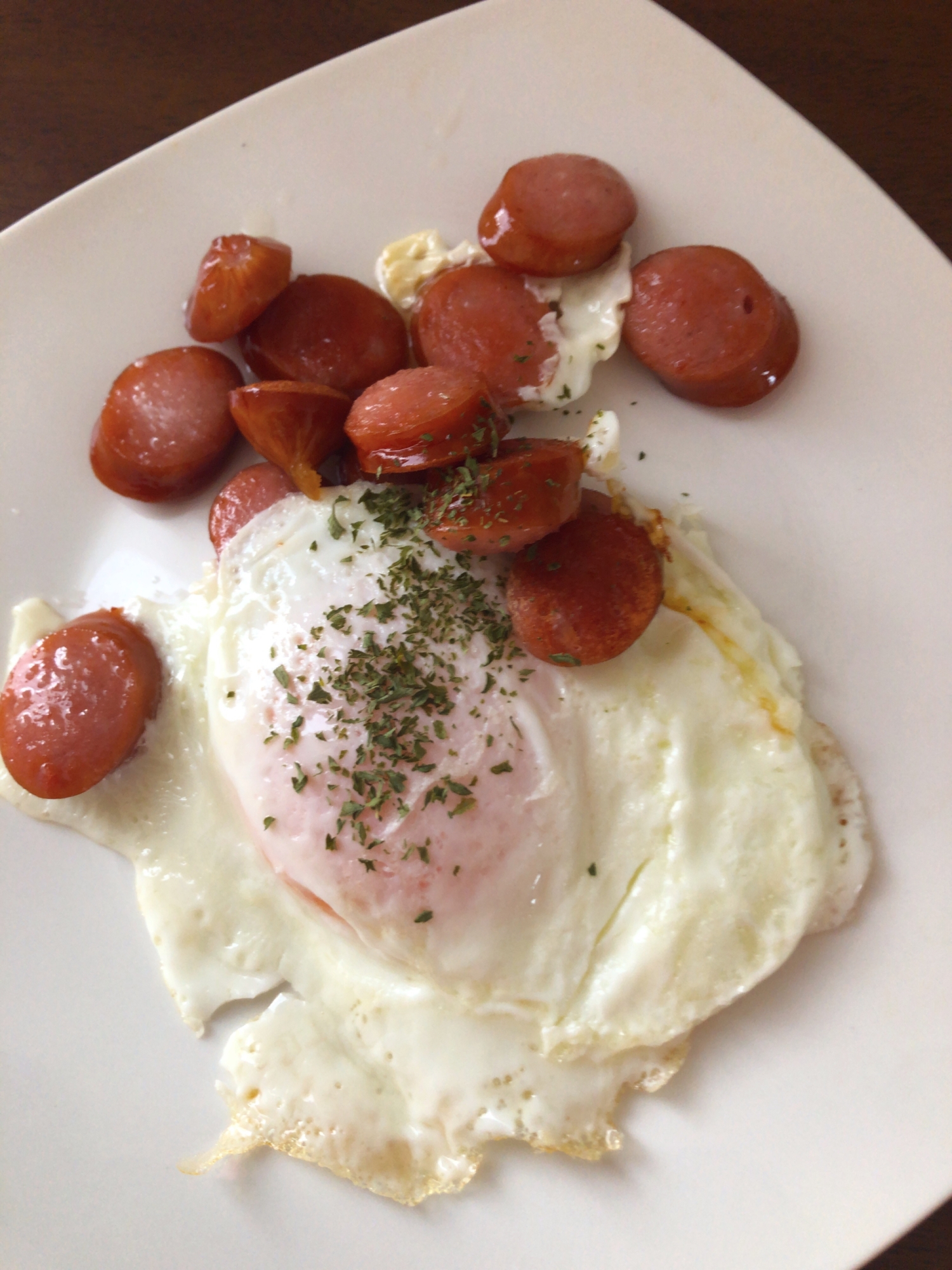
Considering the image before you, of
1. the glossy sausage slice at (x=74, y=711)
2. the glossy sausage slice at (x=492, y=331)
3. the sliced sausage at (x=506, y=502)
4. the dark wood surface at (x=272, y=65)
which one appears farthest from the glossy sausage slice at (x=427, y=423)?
the dark wood surface at (x=272, y=65)

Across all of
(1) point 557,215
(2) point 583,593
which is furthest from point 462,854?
(1) point 557,215

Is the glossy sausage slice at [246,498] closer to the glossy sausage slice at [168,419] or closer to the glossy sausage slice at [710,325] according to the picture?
the glossy sausage slice at [168,419]

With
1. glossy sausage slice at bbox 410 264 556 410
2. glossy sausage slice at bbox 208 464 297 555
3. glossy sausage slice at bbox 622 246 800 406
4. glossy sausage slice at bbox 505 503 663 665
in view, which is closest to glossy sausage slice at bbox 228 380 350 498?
glossy sausage slice at bbox 208 464 297 555

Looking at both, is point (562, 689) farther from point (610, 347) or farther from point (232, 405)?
point (232, 405)

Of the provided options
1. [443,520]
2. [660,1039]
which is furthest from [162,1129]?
[443,520]

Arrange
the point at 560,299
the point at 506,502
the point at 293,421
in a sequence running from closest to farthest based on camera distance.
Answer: the point at 506,502, the point at 293,421, the point at 560,299

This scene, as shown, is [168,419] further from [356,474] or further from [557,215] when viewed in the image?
[557,215]

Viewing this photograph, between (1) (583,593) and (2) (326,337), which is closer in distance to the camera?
(1) (583,593)
